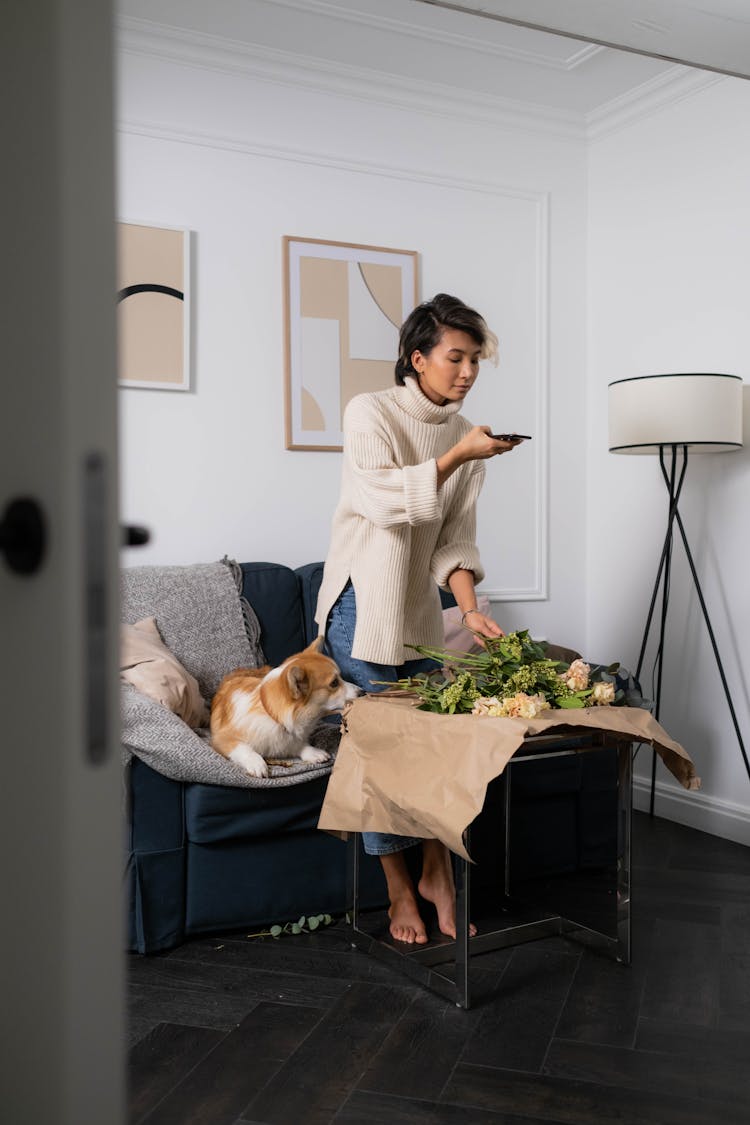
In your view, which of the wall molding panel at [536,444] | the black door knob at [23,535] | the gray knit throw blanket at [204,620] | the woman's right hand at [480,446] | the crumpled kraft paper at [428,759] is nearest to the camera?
the black door knob at [23,535]

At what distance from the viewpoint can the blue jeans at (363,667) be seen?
2.56 m

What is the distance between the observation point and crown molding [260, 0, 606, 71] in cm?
344

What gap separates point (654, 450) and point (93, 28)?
3105 mm

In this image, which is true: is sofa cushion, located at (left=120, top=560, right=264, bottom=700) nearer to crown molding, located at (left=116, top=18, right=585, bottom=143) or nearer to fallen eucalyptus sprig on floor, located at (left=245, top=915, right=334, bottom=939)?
fallen eucalyptus sprig on floor, located at (left=245, top=915, right=334, bottom=939)

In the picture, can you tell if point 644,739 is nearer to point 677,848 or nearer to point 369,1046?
point 369,1046

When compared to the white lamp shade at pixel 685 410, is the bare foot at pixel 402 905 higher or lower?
lower

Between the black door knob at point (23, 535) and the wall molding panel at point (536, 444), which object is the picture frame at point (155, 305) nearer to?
the wall molding panel at point (536, 444)

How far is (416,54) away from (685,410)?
1.73 m

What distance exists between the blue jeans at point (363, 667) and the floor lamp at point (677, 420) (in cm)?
125

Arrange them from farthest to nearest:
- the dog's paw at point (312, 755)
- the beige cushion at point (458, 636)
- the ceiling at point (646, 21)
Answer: the beige cushion at point (458, 636) < the dog's paw at point (312, 755) < the ceiling at point (646, 21)

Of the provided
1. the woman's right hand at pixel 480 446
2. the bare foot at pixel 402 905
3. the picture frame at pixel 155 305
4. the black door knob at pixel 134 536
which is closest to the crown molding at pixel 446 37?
the picture frame at pixel 155 305

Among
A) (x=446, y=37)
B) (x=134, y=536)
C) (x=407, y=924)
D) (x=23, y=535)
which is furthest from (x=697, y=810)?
(x=23, y=535)

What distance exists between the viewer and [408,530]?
2500mm

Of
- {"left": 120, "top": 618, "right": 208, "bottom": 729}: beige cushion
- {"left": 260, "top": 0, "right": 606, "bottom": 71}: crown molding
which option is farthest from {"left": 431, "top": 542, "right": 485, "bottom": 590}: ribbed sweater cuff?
{"left": 260, "top": 0, "right": 606, "bottom": 71}: crown molding
